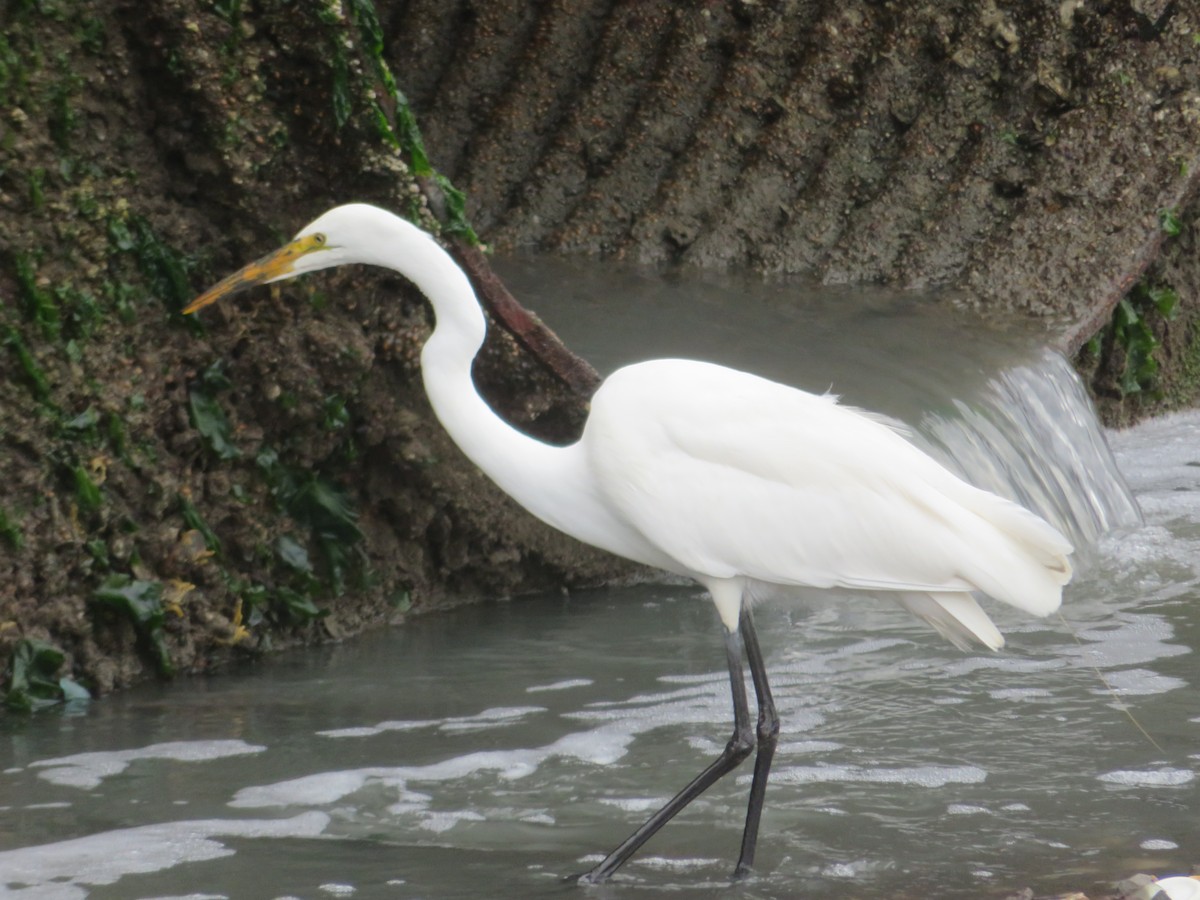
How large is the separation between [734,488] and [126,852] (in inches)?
60.1

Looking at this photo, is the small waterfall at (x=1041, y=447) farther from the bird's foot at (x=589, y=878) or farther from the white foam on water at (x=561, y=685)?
the bird's foot at (x=589, y=878)

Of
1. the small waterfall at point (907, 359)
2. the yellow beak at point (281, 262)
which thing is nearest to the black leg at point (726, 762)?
the yellow beak at point (281, 262)

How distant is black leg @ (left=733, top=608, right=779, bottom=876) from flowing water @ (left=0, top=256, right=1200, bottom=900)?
0.21 feet

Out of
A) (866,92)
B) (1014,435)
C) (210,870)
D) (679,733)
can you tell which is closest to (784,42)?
(866,92)

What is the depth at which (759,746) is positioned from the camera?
12.0ft

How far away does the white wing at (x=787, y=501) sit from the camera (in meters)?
3.56

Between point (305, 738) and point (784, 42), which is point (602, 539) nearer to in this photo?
point (305, 738)

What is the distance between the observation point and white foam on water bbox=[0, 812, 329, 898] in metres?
3.28

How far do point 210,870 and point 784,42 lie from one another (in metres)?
6.14

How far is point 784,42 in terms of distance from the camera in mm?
8422

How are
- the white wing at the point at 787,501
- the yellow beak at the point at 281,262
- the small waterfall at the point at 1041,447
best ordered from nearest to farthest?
the white wing at the point at 787,501
the yellow beak at the point at 281,262
the small waterfall at the point at 1041,447

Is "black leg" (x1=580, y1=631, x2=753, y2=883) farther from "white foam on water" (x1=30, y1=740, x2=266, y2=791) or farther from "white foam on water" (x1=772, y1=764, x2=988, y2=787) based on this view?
"white foam on water" (x1=30, y1=740, x2=266, y2=791)

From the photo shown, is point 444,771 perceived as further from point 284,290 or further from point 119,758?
point 284,290

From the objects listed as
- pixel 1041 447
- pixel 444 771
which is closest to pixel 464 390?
pixel 444 771
